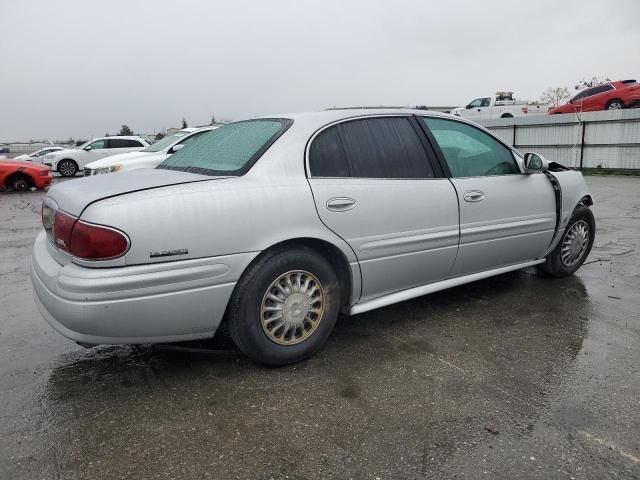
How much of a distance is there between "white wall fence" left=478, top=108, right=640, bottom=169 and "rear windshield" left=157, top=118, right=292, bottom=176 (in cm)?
1563

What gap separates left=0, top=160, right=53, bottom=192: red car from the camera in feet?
46.1

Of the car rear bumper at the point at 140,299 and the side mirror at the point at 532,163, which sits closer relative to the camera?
the car rear bumper at the point at 140,299

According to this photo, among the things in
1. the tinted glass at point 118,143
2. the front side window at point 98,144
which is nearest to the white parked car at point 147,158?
the tinted glass at point 118,143

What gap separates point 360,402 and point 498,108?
2814 cm

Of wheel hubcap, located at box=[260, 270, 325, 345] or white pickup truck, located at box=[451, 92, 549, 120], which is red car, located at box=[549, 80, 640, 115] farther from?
wheel hubcap, located at box=[260, 270, 325, 345]

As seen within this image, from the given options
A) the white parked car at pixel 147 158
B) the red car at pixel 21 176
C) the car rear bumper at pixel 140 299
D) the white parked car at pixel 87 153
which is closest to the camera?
the car rear bumper at pixel 140 299

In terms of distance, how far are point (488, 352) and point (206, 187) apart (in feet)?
6.73

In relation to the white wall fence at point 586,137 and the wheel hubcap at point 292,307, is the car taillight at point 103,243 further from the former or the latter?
the white wall fence at point 586,137

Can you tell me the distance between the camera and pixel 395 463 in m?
Result: 2.26

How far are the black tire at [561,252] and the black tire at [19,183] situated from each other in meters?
13.9

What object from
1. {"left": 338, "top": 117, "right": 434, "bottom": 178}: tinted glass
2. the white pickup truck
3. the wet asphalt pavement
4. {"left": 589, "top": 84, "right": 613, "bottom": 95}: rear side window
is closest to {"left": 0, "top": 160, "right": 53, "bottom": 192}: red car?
the wet asphalt pavement

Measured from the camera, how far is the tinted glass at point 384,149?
11.3ft

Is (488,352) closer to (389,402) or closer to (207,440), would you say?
(389,402)

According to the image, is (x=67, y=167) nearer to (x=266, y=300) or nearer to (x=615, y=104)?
(x=266, y=300)
